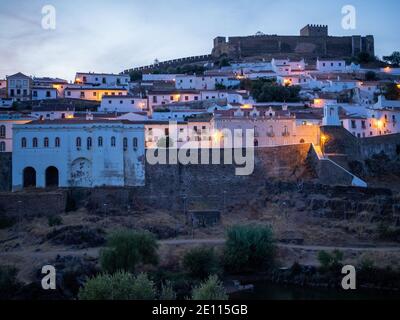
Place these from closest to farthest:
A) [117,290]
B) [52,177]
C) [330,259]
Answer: [117,290] < [330,259] < [52,177]

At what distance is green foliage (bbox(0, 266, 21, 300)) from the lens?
25.4m

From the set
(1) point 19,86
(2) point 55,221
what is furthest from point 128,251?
(1) point 19,86

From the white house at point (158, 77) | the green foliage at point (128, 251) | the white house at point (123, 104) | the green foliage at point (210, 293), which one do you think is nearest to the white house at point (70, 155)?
the green foliage at point (128, 251)

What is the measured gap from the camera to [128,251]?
2836cm

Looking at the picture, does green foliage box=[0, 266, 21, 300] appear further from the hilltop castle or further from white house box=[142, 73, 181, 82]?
the hilltop castle

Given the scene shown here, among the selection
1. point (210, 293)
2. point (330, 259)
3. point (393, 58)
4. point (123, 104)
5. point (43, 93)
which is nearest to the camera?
point (210, 293)

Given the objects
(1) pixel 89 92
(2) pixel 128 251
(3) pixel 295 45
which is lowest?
(2) pixel 128 251

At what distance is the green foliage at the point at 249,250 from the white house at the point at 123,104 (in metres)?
23.8

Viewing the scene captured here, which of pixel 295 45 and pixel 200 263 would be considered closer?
pixel 200 263

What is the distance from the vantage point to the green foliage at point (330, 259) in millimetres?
29422

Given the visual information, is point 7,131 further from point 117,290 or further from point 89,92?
point 117,290

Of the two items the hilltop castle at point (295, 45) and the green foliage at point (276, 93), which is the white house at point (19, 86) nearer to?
the green foliage at point (276, 93)

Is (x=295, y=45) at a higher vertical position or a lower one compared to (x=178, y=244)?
higher

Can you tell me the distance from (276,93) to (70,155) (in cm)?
2360
